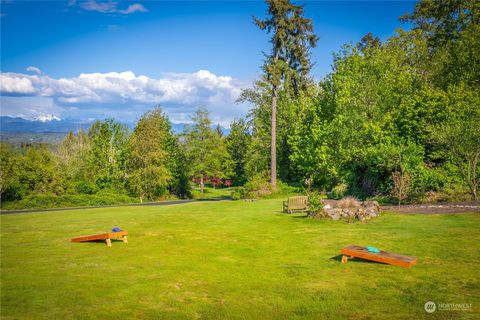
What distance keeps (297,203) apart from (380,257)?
1115cm

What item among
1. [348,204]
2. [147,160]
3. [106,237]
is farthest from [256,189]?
[106,237]

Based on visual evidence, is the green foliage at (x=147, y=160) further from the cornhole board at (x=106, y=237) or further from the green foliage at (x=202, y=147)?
Result: the cornhole board at (x=106, y=237)

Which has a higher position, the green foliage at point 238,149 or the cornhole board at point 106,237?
the green foliage at point 238,149

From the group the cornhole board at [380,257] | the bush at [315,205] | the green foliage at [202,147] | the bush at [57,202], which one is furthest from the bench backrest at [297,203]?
the green foliage at [202,147]

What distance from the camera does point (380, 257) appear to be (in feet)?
33.4

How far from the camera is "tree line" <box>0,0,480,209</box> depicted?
24172 millimetres

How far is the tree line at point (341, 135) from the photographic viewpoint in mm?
24172

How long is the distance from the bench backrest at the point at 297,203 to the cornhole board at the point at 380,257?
994 centimetres

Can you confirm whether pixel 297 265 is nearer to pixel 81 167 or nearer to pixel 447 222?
pixel 447 222

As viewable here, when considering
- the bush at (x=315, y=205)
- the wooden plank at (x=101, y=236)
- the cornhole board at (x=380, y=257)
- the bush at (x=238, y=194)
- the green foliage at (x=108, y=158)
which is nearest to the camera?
the cornhole board at (x=380, y=257)

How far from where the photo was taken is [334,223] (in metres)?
17.3

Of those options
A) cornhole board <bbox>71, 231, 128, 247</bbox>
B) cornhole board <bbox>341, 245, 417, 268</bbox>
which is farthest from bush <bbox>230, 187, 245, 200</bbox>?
cornhole board <bbox>341, 245, 417, 268</bbox>

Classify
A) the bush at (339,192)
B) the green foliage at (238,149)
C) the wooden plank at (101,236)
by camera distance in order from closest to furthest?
the wooden plank at (101,236) < the bush at (339,192) < the green foliage at (238,149)

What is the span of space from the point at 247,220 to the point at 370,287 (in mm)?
10736
